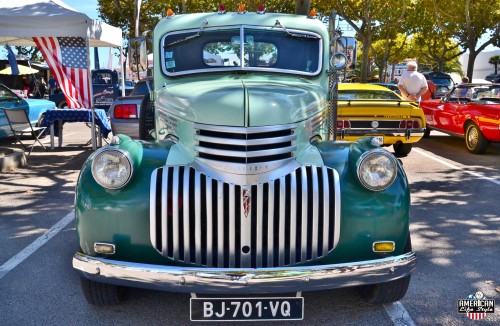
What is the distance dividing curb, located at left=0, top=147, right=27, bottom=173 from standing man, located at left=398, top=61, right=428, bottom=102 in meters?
8.32

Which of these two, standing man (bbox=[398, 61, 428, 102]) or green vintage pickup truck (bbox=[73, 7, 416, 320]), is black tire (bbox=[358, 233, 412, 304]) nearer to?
green vintage pickup truck (bbox=[73, 7, 416, 320])

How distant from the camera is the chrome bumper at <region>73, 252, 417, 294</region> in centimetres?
296

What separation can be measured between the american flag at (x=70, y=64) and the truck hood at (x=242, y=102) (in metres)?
6.54

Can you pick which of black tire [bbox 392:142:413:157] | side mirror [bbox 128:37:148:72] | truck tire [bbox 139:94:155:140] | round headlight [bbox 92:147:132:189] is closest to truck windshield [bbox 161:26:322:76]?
side mirror [bbox 128:37:148:72]

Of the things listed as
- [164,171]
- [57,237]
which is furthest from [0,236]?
[164,171]

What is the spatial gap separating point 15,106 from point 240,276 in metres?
10.2

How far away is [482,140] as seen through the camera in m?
10.4

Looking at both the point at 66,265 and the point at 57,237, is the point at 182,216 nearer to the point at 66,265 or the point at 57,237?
the point at 66,265

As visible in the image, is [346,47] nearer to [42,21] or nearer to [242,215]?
[242,215]

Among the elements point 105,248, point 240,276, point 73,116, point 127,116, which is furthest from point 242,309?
point 73,116

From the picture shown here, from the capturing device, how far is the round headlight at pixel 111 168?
130 inches

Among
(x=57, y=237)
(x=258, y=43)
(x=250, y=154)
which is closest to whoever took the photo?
(x=250, y=154)

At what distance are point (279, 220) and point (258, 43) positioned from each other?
7.54ft

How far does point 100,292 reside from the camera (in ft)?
11.8
